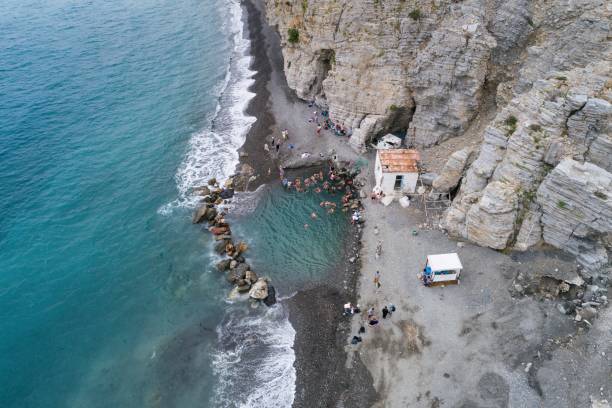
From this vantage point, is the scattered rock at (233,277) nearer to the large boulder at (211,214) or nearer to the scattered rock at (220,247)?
the scattered rock at (220,247)

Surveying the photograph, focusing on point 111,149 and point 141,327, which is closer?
point 141,327

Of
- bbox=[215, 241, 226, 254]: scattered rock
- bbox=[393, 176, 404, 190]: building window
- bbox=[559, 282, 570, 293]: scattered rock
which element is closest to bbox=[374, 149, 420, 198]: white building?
bbox=[393, 176, 404, 190]: building window

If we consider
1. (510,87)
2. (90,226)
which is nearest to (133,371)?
(90,226)

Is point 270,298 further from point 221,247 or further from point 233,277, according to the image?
point 221,247

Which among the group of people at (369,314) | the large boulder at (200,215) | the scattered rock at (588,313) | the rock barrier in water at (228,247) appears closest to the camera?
the scattered rock at (588,313)

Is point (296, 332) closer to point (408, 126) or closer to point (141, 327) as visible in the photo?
A: point (141, 327)

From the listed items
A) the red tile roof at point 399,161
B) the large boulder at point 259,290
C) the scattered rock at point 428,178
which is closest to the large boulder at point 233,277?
the large boulder at point 259,290
